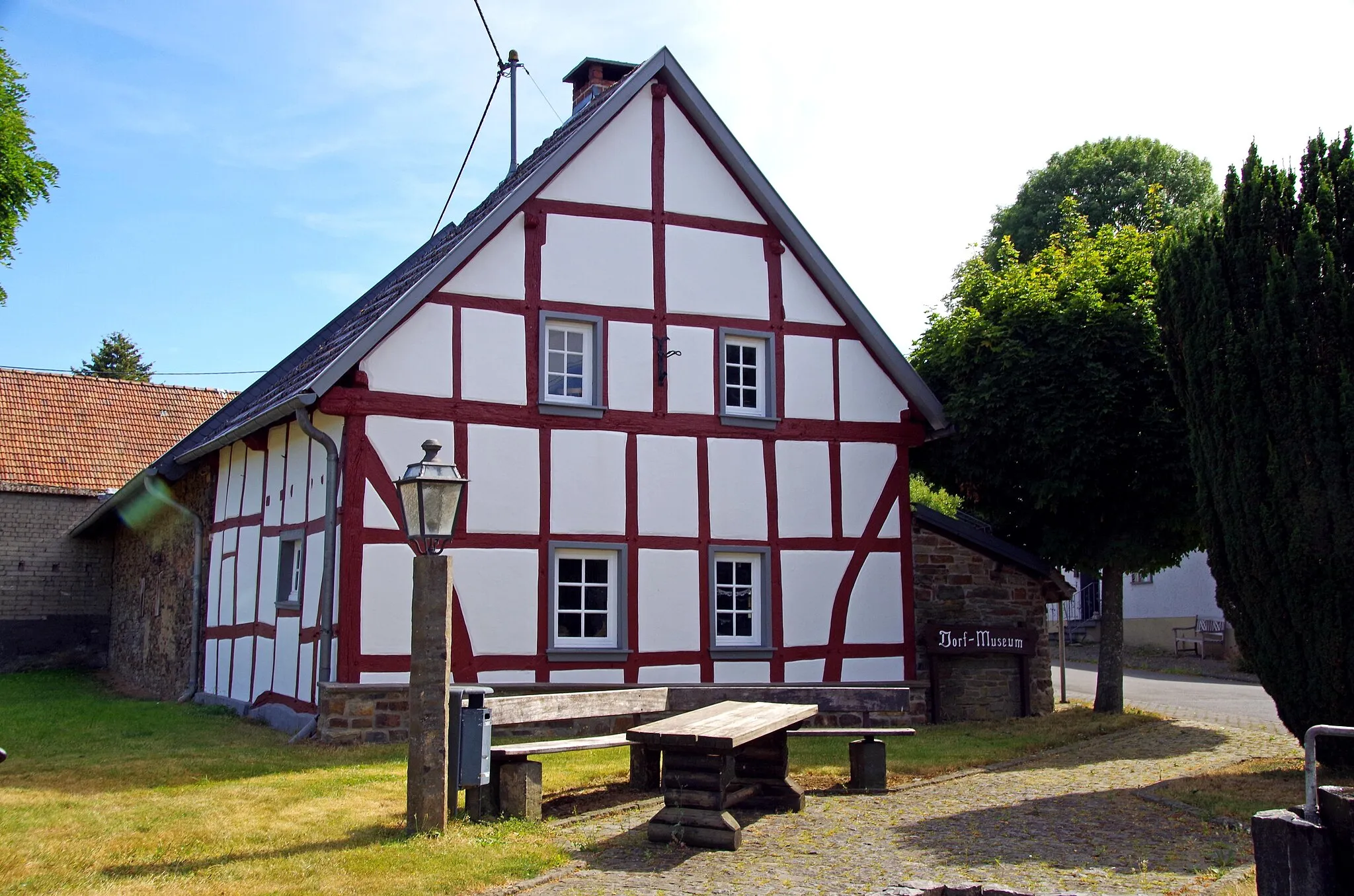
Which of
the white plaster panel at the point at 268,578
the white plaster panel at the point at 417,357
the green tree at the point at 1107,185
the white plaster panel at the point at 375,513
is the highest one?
the green tree at the point at 1107,185

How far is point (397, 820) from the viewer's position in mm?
8266

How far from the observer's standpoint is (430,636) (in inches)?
313

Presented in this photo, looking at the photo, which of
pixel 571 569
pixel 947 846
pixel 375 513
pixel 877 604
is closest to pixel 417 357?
pixel 375 513

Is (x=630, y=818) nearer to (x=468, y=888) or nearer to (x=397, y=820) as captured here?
(x=397, y=820)

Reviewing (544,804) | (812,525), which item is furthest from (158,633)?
(544,804)

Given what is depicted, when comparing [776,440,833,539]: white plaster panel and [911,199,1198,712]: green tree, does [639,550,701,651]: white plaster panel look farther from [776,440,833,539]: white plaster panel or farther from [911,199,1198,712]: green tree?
[911,199,1198,712]: green tree

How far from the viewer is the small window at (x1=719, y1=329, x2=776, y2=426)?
49.1ft

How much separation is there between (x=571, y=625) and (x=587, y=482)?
1.61 metres

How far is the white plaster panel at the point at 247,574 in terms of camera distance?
1555cm

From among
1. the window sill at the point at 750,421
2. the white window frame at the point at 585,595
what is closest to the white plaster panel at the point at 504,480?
the white window frame at the point at 585,595

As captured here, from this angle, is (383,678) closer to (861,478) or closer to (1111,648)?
(861,478)

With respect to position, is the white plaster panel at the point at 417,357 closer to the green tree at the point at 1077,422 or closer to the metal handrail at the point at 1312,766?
the green tree at the point at 1077,422

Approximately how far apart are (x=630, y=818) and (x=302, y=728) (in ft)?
18.6

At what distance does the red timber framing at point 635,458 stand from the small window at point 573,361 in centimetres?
11
